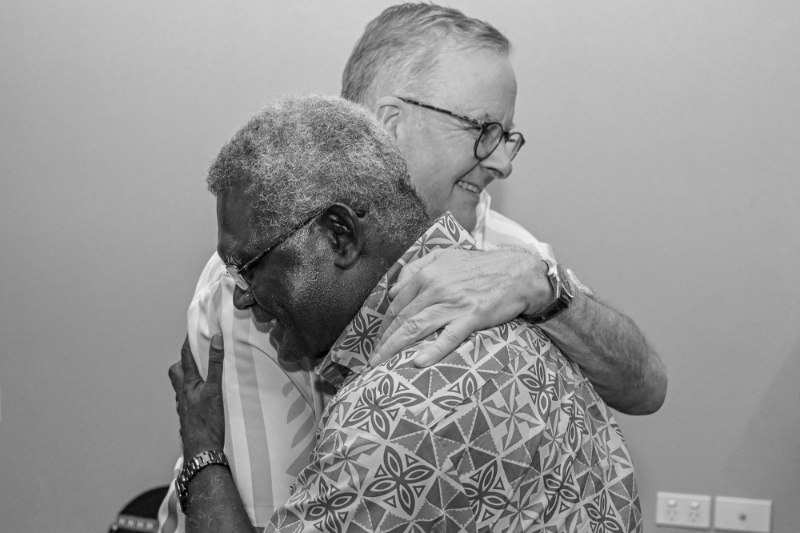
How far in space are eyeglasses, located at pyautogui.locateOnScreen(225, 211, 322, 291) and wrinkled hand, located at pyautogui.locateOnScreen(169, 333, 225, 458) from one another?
0.60ft

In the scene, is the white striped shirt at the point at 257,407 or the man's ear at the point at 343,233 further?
the white striped shirt at the point at 257,407

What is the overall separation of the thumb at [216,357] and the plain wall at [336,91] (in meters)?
1.22

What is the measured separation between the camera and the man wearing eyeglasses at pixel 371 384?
920 mm

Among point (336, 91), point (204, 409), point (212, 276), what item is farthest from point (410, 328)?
point (336, 91)

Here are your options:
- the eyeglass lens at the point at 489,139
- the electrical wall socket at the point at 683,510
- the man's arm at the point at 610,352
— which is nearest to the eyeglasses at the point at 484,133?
the eyeglass lens at the point at 489,139

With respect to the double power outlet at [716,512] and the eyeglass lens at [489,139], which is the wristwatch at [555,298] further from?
the double power outlet at [716,512]

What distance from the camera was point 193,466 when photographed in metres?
1.30

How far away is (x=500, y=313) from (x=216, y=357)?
0.51m

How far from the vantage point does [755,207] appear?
2309 mm

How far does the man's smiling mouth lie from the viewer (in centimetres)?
174

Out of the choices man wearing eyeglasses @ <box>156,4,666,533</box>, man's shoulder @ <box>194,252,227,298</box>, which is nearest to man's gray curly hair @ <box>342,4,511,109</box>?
man wearing eyeglasses @ <box>156,4,666,533</box>

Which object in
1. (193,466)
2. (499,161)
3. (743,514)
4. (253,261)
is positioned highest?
(253,261)

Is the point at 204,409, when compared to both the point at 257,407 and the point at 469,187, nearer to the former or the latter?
the point at 257,407

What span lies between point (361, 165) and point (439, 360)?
0.96ft
